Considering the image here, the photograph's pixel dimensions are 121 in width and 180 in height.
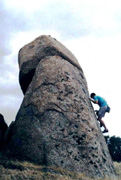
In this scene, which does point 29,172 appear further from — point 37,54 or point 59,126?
point 37,54

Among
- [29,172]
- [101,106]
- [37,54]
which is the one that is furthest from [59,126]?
[37,54]

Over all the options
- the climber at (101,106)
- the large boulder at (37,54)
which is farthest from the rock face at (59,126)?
the climber at (101,106)

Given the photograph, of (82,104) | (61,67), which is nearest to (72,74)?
(61,67)

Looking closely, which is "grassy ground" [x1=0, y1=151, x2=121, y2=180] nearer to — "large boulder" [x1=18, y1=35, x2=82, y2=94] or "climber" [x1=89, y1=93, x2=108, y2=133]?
"climber" [x1=89, y1=93, x2=108, y2=133]

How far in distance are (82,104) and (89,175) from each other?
7.88 feet

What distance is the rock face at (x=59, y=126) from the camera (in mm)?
9133

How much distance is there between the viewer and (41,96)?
1024 centimetres

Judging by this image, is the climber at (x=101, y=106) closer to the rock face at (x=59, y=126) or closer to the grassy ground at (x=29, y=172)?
the rock face at (x=59, y=126)

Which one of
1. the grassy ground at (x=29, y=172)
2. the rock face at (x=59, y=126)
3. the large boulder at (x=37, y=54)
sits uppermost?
the large boulder at (x=37, y=54)

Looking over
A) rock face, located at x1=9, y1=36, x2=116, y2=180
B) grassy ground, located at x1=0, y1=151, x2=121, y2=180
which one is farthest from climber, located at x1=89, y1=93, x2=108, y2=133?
grassy ground, located at x1=0, y1=151, x2=121, y2=180

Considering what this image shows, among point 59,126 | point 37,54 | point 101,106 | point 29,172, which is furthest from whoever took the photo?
point 101,106

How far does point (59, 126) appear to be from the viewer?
9625 millimetres

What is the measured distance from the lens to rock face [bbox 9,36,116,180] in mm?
9133

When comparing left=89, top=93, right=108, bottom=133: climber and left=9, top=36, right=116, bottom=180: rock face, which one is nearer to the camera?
left=9, top=36, right=116, bottom=180: rock face
